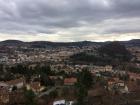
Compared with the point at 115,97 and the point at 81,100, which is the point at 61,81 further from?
the point at 81,100

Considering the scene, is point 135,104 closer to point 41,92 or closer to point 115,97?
point 115,97

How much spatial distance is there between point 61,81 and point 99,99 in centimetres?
1734

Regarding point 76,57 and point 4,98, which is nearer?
point 4,98

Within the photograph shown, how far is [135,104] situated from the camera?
56.8m

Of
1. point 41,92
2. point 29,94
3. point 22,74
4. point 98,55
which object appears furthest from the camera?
point 98,55

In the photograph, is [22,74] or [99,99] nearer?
[99,99]

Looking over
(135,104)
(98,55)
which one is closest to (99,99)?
(135,104)

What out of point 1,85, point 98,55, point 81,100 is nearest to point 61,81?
point 1,85

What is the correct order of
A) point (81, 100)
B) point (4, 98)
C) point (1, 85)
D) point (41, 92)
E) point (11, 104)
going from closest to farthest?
point (81, 100), point (11, 104), point (4, 98), point (41, 92), point (1, 85)

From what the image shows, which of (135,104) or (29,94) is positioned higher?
(29,94)

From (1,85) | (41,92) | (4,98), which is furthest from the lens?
(1,85)

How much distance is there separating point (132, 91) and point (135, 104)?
1522cm

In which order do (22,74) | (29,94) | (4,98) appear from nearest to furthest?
(29,94)
(4,98)
(22,74)

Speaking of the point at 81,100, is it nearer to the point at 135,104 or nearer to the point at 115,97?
the point at 135,104
